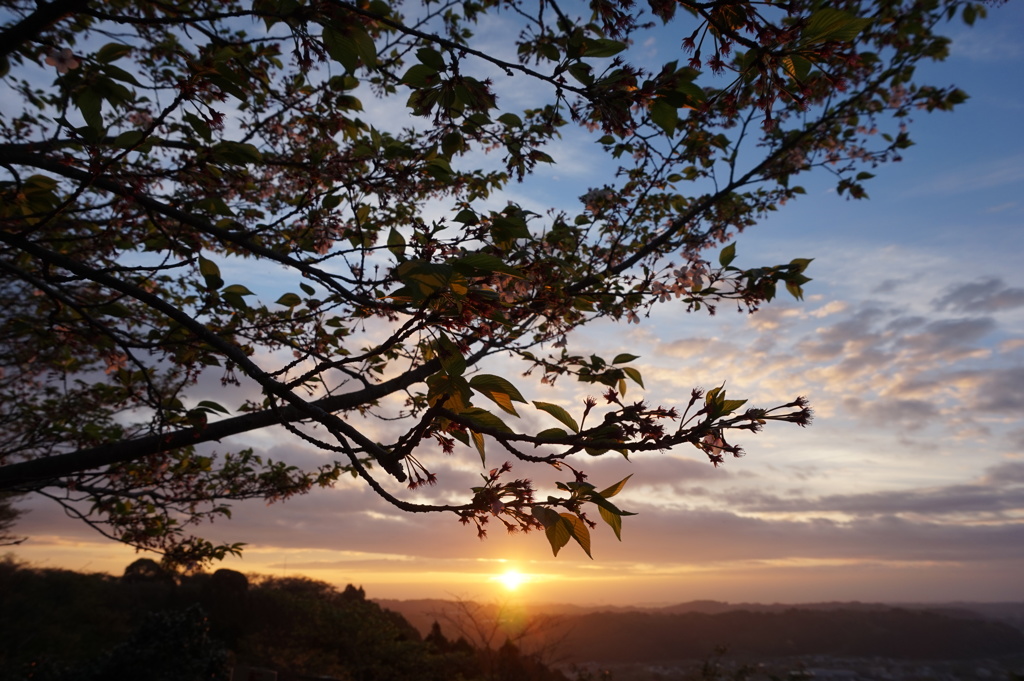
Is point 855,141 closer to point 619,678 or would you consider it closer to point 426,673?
point 619,678

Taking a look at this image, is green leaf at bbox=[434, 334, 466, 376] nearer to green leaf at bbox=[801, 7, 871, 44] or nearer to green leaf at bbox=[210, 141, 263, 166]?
green leaf at bbox=[801, 7, 871, 44]

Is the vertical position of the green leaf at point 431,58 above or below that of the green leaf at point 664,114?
above

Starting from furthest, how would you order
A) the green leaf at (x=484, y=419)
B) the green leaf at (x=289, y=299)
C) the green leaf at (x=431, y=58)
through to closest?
1. the green leaf at (x=289, y=299)
2. the green leaf at (x=431, y=58)
3. the green leaf at (x=484, y=419)

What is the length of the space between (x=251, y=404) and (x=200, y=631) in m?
11.3

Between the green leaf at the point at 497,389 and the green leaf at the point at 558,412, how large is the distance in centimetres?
10

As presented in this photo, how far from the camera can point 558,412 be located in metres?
1.72

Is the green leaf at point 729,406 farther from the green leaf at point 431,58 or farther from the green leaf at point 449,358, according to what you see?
the green leaf at point 431,58

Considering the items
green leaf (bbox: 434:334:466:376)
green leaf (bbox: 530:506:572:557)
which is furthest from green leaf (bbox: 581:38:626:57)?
green leaf (bbox: 530:506:572:557)

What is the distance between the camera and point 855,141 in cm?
643

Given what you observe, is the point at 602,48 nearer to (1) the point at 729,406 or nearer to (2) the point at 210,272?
(1) the point at 729,406

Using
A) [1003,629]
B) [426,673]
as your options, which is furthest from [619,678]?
→ [1003,629]

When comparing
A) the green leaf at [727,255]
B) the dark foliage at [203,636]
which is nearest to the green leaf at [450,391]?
the green leaf at [727,255]

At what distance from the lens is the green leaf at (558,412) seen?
1.68m

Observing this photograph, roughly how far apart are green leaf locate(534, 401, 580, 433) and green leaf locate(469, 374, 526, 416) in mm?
104
